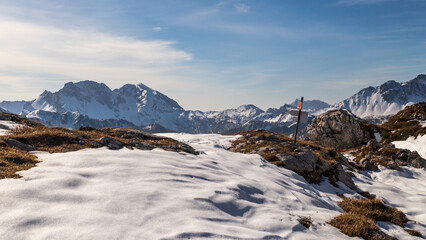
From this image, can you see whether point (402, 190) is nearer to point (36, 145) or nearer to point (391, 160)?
point (391, 160)

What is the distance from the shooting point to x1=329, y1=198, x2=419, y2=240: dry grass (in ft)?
26.4

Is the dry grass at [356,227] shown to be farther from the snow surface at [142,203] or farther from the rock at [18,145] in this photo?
the rock at [18,145]

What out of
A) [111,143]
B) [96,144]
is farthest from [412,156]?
[96,144]

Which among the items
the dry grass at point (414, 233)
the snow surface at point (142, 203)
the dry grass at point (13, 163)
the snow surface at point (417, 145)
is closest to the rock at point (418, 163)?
the snow surface at point (417, 145)

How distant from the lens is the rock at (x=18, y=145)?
1164 cm

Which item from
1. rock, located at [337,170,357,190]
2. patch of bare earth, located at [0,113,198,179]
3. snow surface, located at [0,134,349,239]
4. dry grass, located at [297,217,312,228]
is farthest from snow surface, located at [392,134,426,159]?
patch of bare earth, located at [0,113,198,179]

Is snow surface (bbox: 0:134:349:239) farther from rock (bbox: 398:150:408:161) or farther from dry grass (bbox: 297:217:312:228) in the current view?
rock (bbox: 398:150:408:161)

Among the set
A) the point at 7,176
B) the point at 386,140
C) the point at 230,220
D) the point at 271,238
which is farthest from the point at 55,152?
the point at 386,140

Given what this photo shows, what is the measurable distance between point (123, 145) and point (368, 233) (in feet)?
42.6

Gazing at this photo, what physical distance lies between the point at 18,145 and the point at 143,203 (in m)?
8.99

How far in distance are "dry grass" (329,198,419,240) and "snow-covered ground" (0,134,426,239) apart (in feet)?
1.67

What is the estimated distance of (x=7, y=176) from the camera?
25.4ft

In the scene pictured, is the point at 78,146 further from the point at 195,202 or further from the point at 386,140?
the point at 386,140

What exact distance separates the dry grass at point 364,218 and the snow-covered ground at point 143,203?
0.51m
